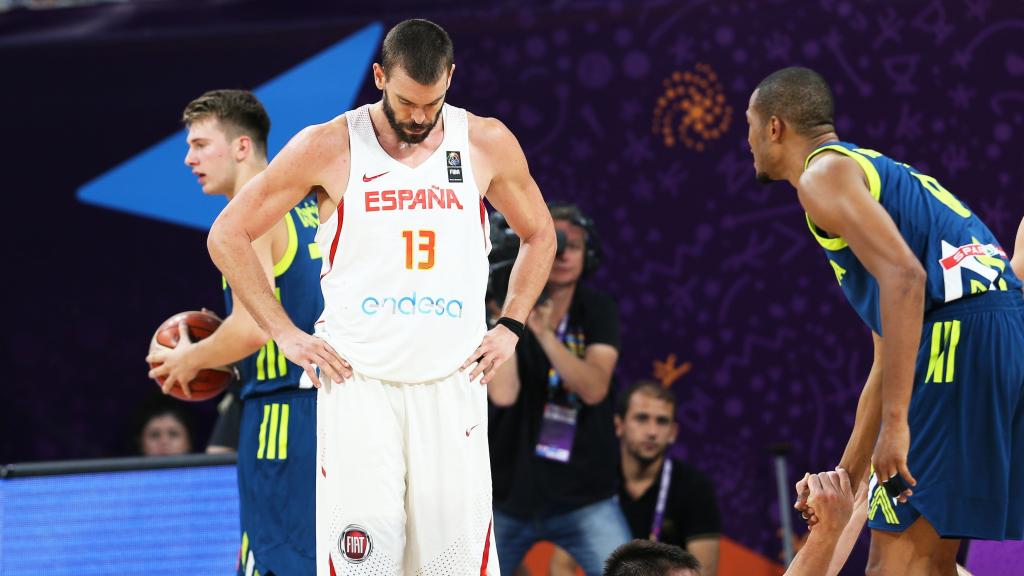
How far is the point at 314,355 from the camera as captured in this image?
4.03m

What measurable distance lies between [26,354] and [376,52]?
2871 millimetres

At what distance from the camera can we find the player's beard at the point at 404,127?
13.2ft

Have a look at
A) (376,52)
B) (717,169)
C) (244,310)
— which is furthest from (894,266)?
(376,52)

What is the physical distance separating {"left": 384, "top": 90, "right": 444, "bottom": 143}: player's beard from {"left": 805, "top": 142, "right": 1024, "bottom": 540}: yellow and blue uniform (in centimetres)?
124

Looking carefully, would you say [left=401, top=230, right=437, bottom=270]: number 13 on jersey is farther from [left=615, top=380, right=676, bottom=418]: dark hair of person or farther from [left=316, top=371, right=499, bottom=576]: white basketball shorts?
[left=615, top=380, right=676, bottom=418]: dark hair of person

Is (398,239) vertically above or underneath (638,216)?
underneath

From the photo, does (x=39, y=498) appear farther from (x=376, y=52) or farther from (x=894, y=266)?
(x=894, y=266)

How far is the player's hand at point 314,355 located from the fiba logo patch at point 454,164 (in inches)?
25.7

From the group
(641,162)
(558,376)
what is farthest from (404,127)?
(641,162)

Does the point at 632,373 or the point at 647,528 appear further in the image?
the point at 632,373

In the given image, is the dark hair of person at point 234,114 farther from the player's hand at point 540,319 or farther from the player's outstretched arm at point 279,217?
the player's hand at point 540,319

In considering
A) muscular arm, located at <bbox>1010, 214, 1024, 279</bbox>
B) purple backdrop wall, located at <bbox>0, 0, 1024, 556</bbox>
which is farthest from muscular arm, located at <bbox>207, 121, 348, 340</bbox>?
purple backdrop wall, located at <bbox>0, 0, 1024, 556</bbox>

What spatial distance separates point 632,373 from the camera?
7805 millimetres

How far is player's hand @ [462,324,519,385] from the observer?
162 inches
